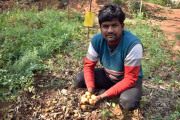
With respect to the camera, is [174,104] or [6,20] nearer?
[174,104]

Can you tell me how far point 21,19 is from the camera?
4.78 meters

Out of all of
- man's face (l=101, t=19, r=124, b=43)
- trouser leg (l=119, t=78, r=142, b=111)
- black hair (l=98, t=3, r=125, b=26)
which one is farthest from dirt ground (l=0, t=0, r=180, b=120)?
black hair (l=98, t=3, r=125, b=26)

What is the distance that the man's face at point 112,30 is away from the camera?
5.84ft

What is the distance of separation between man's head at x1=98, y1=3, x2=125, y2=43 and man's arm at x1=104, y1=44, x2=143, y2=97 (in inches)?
10.4

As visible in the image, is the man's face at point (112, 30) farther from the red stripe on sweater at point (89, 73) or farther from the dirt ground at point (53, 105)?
the dirt ground at point (53, 105)

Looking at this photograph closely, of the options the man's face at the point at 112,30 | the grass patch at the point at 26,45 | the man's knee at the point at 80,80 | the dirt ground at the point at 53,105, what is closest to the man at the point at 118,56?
the man's face at the point at 112,30

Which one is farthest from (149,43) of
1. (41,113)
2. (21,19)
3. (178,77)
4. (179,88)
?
(21,19)

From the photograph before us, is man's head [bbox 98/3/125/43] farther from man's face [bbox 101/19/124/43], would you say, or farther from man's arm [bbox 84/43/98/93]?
man's arm [bbox 84/43/98/93]

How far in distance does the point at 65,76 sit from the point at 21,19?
300 centimetres

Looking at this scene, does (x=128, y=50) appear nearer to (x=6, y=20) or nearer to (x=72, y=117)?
(x=72, y=117)

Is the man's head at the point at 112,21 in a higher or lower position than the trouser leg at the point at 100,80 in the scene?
higher

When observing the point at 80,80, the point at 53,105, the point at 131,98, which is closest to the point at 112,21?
the point at 131,98

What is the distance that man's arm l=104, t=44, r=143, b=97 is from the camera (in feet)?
5.91

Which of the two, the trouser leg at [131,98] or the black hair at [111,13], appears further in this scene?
the trouser leg at [131,98]
